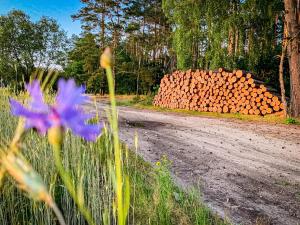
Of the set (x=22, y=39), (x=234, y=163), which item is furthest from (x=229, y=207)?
(x=22, y=39)

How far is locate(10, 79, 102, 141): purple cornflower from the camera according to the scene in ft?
0.80

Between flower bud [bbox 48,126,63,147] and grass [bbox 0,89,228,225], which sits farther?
grass [bbox 0,89,228,225]

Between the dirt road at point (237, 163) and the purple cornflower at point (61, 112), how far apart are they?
80.2 inches

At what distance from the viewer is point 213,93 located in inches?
401

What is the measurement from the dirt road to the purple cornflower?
6.68ft

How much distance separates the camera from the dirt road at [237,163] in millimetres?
2662

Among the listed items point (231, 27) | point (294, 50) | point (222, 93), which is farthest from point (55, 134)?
point (231, 27)

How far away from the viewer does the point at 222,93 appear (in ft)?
32.5

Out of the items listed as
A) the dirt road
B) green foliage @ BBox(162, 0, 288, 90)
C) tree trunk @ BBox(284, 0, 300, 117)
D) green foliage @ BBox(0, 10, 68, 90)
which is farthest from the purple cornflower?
green foliage @ BBox(0, 10, 68, 90)

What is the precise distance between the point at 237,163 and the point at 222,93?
6.14 metres

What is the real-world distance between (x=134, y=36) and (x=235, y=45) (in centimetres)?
1241

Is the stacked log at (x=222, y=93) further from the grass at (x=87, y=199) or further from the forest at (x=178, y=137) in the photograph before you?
the grass at (x=87, y=199)

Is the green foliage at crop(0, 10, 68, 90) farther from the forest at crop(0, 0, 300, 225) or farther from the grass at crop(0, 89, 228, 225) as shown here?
the grass at crop(0, 89, 228, 225)

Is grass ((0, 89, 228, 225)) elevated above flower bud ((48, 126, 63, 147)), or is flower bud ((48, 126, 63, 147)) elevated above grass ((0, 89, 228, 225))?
flower bud ((48, 126, 63, 147))
